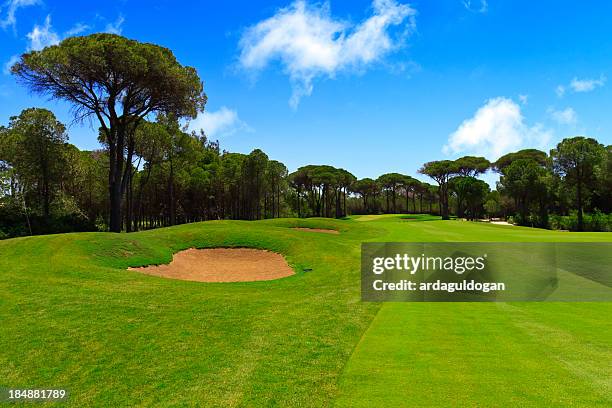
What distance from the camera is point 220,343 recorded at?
10.2m

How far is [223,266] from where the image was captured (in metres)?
27.8

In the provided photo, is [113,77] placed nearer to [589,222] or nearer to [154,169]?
[154,169]

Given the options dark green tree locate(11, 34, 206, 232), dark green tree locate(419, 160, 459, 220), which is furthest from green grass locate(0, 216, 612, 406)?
dark green tree locate(419, 160, 459, 220)

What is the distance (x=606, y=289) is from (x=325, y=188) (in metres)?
102

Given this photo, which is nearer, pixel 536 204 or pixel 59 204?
pixel 59 204

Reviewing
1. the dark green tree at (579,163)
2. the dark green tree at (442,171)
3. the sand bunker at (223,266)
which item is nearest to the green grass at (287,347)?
the sand bunker at (223,266)

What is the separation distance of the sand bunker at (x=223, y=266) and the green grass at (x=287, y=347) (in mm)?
6500

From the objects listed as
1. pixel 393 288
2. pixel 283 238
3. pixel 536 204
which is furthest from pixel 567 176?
pixel 393 288

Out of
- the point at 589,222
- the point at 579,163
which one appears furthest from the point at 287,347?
the point at 579,163

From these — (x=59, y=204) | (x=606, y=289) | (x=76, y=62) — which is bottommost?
(x=606, y=289)

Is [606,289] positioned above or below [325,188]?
below

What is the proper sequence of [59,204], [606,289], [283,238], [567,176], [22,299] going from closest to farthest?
1. [22,299]
2. [606,289]
3. [283,238]
4. [59,204]
5. [567,176]

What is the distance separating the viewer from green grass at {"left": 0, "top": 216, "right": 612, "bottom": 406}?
7.00 m

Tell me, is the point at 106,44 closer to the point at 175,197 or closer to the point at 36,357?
the point at 36,357
